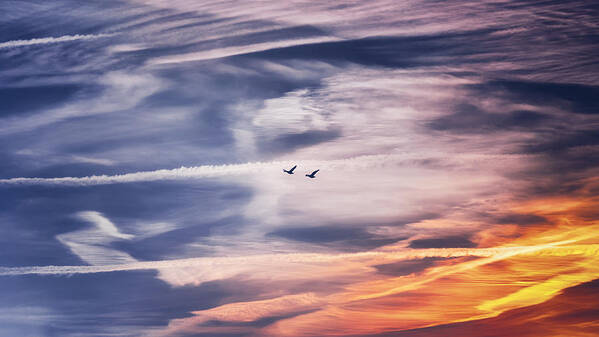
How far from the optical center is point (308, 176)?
41.4 metres
